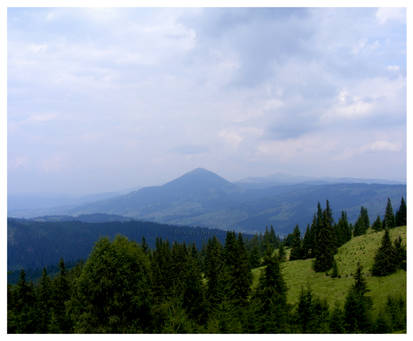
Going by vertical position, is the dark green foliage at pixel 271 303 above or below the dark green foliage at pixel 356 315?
above

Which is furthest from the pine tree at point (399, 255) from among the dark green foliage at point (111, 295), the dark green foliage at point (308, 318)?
the dark green foliage at point (111, 295)

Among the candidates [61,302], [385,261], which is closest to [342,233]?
[385,261]

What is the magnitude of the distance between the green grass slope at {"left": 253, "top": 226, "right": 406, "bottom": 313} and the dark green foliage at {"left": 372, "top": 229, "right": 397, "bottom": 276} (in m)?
1.00

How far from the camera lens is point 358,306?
1123 inches

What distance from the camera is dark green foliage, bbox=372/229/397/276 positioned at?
43438 millimetres

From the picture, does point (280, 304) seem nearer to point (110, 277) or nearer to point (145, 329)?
point (145, 329)

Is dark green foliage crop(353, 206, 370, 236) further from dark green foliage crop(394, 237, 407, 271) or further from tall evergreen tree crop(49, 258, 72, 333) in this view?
tall evergreen tree crop(49, 258, 72, 333)

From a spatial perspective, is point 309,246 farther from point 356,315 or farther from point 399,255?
point 356,315

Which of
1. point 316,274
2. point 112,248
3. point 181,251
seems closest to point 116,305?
point 112,248

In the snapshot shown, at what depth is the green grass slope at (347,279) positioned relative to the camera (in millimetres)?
38281

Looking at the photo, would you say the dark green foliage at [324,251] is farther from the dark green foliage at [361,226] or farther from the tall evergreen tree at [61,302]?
the tall evergreen tree at [61,302]

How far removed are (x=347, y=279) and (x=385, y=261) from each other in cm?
675

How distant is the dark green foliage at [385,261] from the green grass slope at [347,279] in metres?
1.00
